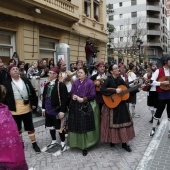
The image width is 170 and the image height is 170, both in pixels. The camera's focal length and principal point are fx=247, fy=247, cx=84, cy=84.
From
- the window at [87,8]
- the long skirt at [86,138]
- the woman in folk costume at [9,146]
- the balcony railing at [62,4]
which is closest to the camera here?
the woman in folk costume at [9,146]

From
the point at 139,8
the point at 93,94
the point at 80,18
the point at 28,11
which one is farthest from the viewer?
the point at 139,8

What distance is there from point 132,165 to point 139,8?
2172 inches

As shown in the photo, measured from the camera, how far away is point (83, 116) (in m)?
5.12

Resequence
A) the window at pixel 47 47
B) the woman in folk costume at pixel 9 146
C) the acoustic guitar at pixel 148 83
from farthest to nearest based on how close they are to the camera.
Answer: the window at pixel 47 47 < the acoustic guitar at pixel 148 83 < the woman in folk costume at pixel 9 146

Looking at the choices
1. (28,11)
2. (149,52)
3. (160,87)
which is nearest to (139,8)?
(149,52)

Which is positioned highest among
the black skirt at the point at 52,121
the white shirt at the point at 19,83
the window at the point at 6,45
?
the window at the point at 6,45

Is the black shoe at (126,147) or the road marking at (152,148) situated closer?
the road marking at (152,148)

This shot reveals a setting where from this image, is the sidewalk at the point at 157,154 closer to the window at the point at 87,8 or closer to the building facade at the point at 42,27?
the building facade at the point at 42,27

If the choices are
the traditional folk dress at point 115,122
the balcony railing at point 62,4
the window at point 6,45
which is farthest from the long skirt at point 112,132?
the balcony railing at point 62,4

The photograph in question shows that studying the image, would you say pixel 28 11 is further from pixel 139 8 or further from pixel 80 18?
pixel 139 8

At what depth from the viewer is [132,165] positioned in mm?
4586

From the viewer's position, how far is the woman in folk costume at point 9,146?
269 centimetres

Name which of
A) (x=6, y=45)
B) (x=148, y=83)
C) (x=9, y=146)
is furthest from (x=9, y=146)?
(x=6, y=45)

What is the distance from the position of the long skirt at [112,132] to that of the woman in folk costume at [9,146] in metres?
2.79
